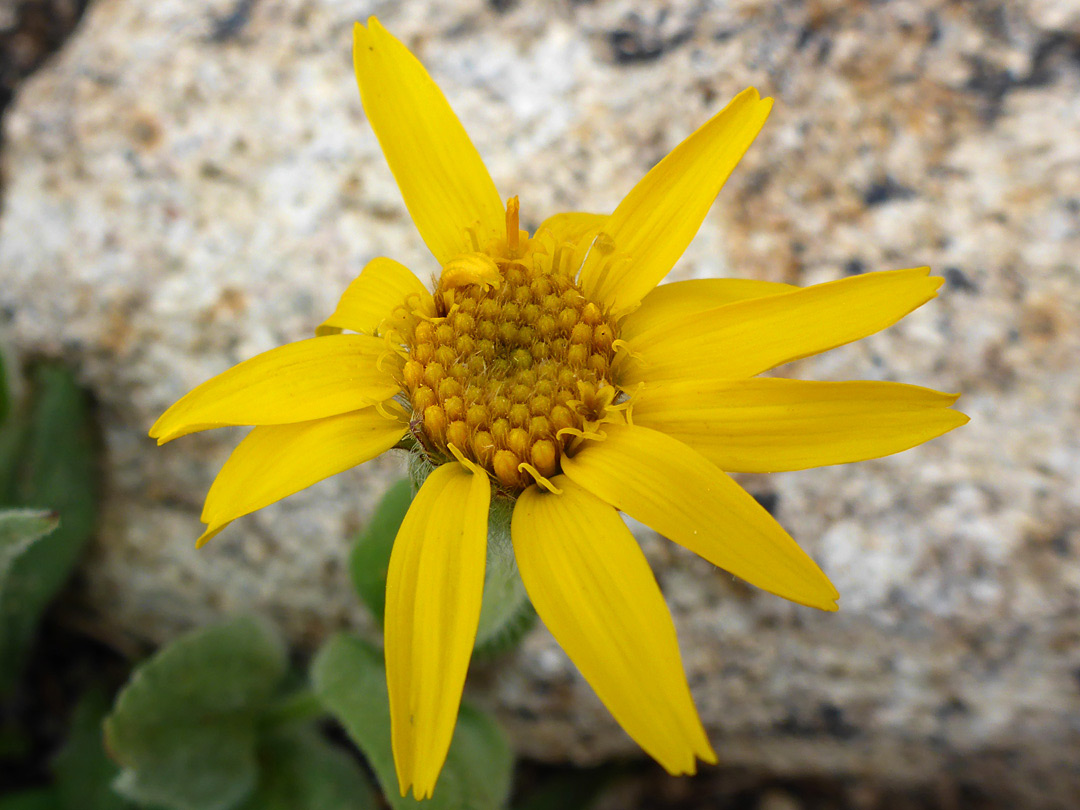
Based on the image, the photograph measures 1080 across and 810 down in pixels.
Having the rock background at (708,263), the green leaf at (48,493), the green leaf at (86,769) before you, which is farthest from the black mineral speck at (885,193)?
the green leaf at (86,769)

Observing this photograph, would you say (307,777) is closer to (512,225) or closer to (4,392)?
(4,392)

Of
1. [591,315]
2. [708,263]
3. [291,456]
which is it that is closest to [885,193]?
[708,263]

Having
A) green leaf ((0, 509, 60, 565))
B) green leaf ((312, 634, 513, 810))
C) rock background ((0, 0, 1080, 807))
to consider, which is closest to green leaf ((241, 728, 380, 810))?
rock background ((0, 0, 1080, 807))

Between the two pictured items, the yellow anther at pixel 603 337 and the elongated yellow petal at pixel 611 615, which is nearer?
the elongated yellow petal at pixel 611 615

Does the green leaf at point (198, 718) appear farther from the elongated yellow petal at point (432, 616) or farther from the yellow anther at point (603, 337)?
the yellow anther at point (603, 337)

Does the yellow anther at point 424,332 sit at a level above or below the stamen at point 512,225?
below

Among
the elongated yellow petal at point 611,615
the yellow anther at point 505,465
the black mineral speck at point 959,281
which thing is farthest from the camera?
the black mineral speck at point 959,281

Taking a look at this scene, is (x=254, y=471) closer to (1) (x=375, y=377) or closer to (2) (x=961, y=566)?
(1) (x=375, y=377)
